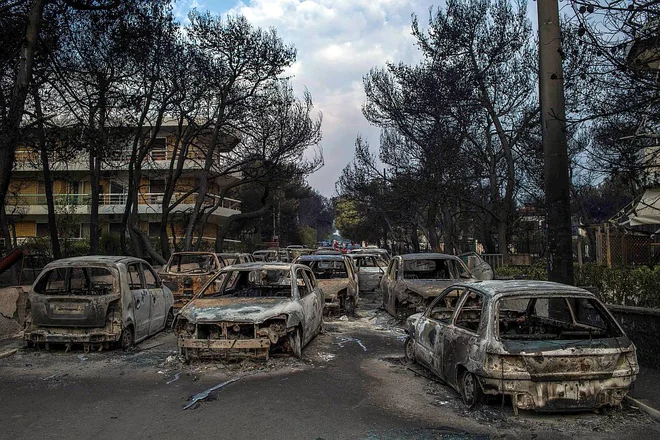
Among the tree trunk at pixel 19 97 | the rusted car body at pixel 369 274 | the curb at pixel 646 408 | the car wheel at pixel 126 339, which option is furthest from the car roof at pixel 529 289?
the rusted car body at pixel 369 274

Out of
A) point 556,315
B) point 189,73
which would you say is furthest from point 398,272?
point 189,73

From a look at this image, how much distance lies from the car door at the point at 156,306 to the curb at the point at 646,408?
7.70 meters

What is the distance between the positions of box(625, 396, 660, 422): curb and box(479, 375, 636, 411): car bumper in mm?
520

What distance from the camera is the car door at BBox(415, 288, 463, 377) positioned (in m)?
6.63

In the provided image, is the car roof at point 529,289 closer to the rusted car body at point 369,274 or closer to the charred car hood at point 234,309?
the charred car hood at point 234,309

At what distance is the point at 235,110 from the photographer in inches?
919

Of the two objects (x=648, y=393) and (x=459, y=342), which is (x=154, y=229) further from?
(x=648, y=393)

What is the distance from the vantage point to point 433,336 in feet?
22.8

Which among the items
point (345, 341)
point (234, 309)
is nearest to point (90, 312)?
point (234, 309)

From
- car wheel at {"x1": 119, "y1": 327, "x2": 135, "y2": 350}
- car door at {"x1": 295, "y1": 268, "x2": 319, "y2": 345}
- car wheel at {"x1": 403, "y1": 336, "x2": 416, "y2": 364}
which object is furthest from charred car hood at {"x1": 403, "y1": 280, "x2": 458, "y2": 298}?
car wheel at {"x1": 119, "y1": 327, "x2": 135, "y2": 350}

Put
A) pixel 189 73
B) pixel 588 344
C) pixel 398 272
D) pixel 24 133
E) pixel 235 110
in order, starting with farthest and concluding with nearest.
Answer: pixel 235 110 → pixel 189 73 → pixel 398 272 → pixel 24 133 → pixel 588 344

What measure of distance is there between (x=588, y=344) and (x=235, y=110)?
20071 mm

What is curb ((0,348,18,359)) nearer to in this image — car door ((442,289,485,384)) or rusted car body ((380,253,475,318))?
car door ((442,289,485,384))

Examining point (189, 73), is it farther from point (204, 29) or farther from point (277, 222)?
point (277, 222)
